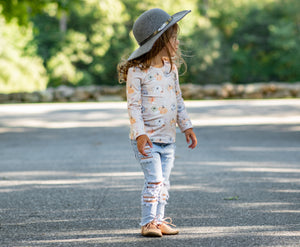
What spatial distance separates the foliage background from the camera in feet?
108

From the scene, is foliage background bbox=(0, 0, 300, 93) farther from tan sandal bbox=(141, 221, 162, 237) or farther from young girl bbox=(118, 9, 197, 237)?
tan sandal bbox=(141, 221, 162, 237)

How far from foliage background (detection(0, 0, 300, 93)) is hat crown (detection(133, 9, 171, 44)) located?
1006 inches

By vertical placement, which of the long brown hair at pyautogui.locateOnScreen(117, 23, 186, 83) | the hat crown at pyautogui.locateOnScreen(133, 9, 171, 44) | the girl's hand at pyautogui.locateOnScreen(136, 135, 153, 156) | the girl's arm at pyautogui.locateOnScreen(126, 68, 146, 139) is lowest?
the girl's hand at pyautogui.locateOnScreen(136, 135, 153, 156)

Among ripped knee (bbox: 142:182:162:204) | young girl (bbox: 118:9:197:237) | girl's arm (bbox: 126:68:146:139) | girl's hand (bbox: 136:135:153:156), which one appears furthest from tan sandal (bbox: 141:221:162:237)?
girl's arm (bbox: 126:68:146:139)

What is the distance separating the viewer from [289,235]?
3.59m

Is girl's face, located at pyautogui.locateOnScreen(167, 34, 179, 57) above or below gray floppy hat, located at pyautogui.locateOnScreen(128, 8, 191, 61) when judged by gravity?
below

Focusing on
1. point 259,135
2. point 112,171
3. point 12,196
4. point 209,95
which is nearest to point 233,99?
point 209,95

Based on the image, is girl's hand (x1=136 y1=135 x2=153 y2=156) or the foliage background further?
the foliage background

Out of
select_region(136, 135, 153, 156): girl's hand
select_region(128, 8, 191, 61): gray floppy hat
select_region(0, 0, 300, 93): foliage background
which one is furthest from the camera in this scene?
select_region(0, 0, 300, 93): foliage background

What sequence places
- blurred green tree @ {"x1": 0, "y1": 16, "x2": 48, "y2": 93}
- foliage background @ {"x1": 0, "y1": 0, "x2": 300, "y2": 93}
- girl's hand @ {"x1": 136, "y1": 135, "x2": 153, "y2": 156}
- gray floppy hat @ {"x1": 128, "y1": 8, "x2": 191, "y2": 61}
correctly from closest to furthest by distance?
girl's hand @ {"x1": 136, "y1": 135, "x2": 153, "y2": 156} → gray floppy hat @ {"x1": 128, "y1": 8, "x2": 191, "y2": 61} → blurred green tree @ {"x1": 0, "y1": 16, "x2": 48, "y2": 93} → foliage background @ {"x1": 0, "y1": 0, "x2": 300, "y2": 93}

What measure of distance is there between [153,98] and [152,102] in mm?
29

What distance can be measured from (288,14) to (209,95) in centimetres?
1817

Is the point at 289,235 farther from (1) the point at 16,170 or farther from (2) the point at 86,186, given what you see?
(1) the point at 16,170

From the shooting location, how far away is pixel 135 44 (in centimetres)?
3253
